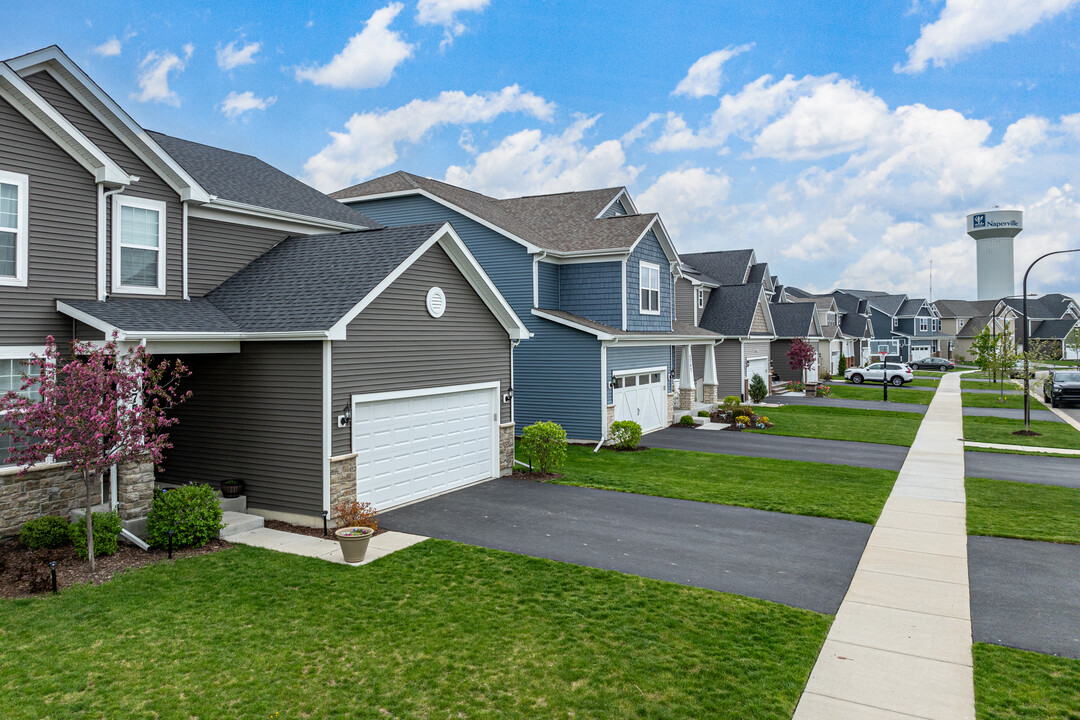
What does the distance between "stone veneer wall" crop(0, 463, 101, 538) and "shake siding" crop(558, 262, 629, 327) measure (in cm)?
1637

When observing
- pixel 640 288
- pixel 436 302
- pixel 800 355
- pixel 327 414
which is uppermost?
pixel 640 288

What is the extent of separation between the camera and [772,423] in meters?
28.4

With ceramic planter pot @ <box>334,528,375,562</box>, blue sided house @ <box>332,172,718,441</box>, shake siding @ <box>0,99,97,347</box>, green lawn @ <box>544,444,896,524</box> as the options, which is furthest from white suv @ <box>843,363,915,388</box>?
shake siding @ <box>0,99,97,347</box>

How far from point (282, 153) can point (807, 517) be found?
23.0 meters

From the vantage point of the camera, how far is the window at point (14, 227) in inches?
416

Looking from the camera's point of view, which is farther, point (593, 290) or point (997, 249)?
point (997, 249)

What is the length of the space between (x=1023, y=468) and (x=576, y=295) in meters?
14.9

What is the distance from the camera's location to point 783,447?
22.6m

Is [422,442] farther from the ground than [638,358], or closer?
closer

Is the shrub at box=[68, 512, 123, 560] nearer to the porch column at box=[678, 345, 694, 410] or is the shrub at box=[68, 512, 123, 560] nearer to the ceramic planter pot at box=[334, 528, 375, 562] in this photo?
the ceramic planter pot at box=[334, 528, 375, 562]

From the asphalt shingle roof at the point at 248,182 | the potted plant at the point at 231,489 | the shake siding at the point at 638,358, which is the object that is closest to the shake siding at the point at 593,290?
the shake siding at the point at 638,358

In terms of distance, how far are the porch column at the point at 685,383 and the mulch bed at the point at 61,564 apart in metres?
22.3

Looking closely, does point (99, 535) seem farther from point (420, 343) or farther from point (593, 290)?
point (593, 290)

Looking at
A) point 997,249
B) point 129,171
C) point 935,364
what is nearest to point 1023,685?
point 129,171
